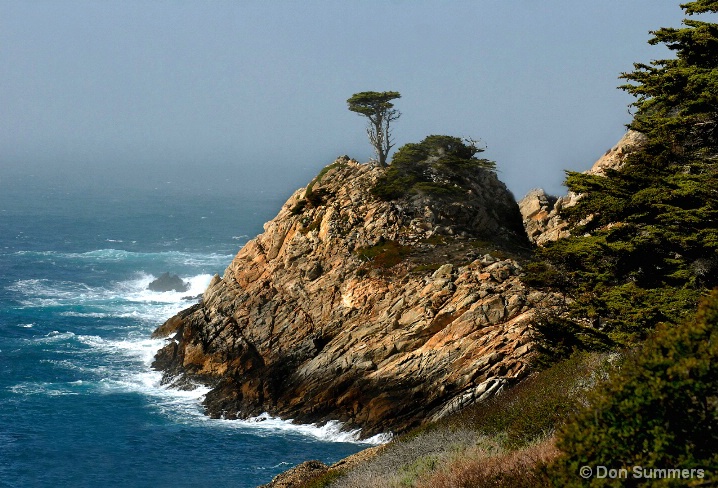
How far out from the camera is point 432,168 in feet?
194

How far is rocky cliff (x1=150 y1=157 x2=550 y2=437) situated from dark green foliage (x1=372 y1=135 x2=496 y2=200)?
806mm

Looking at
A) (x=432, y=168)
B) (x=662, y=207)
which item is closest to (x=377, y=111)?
(x=432, y=168)

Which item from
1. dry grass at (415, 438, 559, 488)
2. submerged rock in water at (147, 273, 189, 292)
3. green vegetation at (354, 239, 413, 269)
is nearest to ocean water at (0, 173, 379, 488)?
submerged rock in water at (147, 273, 189, 292)

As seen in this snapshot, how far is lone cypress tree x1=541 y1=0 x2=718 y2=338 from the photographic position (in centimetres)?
2672

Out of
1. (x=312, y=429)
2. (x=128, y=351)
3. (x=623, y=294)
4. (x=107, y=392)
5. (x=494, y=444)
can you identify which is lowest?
(x=312, y=429)

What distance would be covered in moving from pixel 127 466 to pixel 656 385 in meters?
36.6

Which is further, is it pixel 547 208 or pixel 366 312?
pixel 547 208

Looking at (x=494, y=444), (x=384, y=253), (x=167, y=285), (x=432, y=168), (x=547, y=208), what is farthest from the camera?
(x=167, y=285)

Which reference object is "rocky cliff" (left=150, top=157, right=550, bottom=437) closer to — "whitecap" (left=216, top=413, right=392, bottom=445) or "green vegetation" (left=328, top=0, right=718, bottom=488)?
"whitecap" (left=216, top=413, right=392, bottom=445)

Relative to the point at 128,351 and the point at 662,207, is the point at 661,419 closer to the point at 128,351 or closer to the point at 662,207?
the point at 662,207

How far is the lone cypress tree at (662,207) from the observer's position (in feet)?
87.7

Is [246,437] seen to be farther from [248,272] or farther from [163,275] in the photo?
[163,275]

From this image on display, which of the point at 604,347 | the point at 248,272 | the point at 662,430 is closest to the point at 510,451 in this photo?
the point at 662,430

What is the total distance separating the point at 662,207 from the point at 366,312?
80.2 feet
